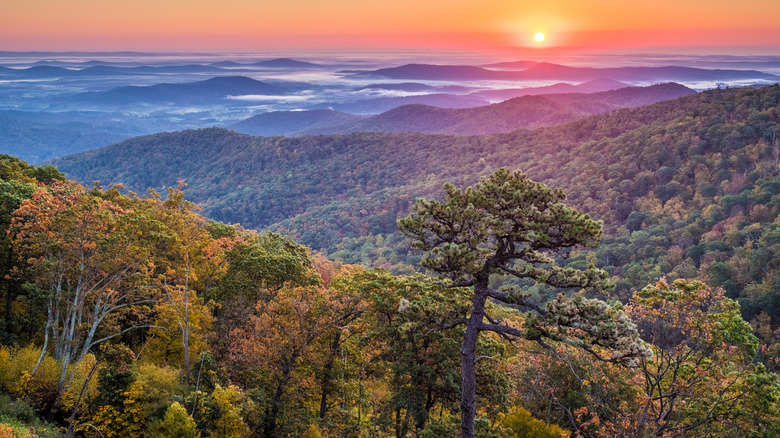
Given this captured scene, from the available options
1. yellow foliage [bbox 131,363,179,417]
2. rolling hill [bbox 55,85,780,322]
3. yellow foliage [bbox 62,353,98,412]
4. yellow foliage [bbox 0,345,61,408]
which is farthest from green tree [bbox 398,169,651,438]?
rolling hill [bbox 55,85,780,322]

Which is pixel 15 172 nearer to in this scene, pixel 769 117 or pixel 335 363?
pixel 335 363

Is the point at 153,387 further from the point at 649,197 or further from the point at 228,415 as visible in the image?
the point at 649,197

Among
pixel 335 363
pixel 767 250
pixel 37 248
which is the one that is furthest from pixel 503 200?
pixel 767 250

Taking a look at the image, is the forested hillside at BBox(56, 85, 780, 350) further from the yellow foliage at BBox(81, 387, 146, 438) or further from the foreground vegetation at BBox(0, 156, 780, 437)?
the yellow foliage at BBox(81, 387, 146, 438)

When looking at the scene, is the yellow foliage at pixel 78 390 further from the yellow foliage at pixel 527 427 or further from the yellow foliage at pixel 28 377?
the yellow foliage at pixel 527 427

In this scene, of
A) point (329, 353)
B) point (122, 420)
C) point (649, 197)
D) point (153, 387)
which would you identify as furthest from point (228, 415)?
point (649, 197)

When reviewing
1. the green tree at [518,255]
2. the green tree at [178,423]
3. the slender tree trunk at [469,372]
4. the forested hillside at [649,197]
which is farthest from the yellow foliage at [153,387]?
the forested hillside at [649,197]
